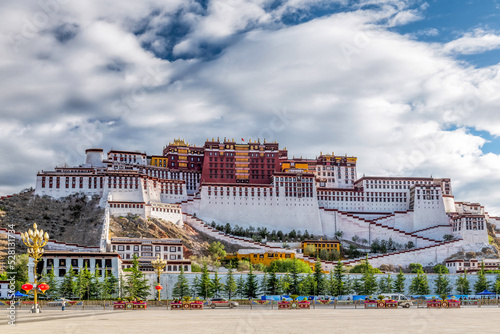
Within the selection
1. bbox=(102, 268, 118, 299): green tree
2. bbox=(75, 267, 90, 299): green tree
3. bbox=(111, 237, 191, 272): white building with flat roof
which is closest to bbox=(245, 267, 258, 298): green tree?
bbox=(111, 237, 191, 272): white building with flat roof

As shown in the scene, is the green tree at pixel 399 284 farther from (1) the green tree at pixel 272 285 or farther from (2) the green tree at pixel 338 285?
(1) the green tree at pixel 272 285

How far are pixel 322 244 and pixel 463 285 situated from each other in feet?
112

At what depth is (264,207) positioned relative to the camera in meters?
131

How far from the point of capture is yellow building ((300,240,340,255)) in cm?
11840

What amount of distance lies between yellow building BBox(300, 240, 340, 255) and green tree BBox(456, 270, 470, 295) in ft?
98.4

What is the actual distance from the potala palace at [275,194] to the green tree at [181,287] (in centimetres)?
3537

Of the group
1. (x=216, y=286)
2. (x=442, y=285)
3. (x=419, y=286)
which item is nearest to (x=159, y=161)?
(x=216, y=286)

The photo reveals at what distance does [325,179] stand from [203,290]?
73400 millimetres

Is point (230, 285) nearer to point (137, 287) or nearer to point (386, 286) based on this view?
point (137, 287)

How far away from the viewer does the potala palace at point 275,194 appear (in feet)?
392

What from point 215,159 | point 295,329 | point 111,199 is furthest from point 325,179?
point 295,329

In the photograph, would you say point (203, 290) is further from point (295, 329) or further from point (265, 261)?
point (295, 329)

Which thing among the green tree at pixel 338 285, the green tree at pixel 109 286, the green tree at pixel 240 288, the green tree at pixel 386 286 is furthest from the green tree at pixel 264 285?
the green tree at pixel 109 286

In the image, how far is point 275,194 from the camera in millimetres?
133125
